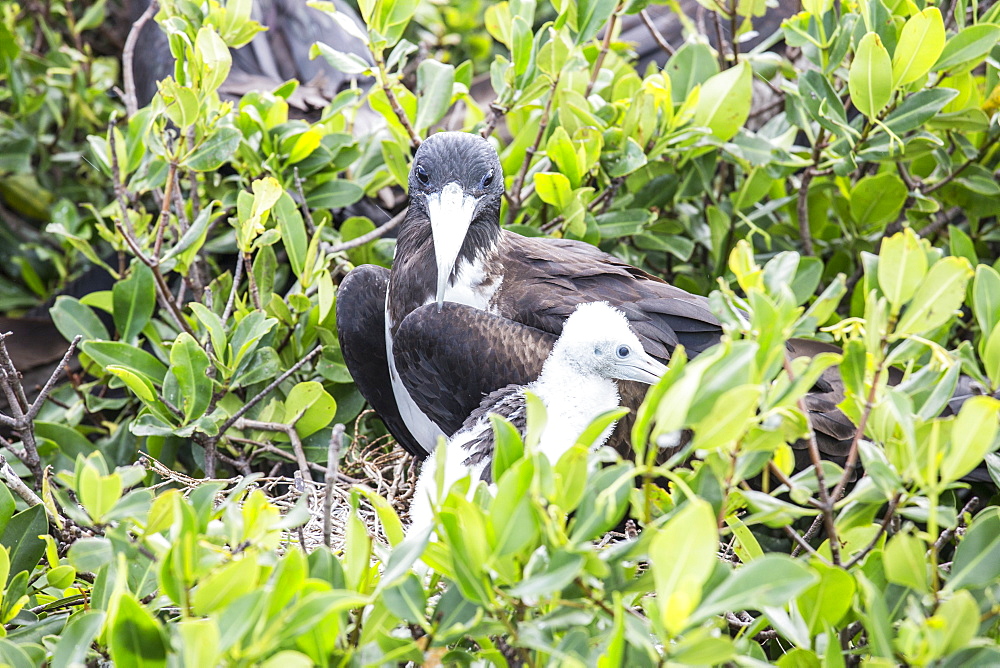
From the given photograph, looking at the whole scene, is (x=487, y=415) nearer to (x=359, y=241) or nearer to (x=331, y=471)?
(x=331, y=471)

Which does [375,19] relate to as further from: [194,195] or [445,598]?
[445,598]

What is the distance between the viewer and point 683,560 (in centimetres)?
91

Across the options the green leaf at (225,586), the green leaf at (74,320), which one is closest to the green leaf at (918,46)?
the green leaf at (225,586)

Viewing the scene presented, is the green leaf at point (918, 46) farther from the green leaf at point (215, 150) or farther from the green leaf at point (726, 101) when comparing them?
the green leaf at point (215, 150)

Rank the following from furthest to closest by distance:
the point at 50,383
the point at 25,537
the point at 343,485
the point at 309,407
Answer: the point at 309,407 < the point at 343,485 < the point at 50,383 < the point at 25,537

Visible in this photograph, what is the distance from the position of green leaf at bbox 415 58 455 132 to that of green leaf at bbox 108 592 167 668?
150 cm

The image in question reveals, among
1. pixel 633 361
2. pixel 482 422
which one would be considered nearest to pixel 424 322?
pixel 482 422

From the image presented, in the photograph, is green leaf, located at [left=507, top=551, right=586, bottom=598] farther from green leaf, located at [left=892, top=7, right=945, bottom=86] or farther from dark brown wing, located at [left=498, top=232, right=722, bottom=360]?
green leaf, located at [left=892, top=7, right=945, bottom=86]

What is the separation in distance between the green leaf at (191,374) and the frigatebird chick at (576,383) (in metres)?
0.51

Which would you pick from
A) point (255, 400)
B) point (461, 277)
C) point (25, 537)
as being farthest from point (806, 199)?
point (25, 537)

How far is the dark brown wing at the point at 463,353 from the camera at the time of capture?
70.7 inches

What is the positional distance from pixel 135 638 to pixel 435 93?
1.58 metres

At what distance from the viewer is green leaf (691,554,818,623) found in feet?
3.03

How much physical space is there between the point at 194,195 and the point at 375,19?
0.69m
